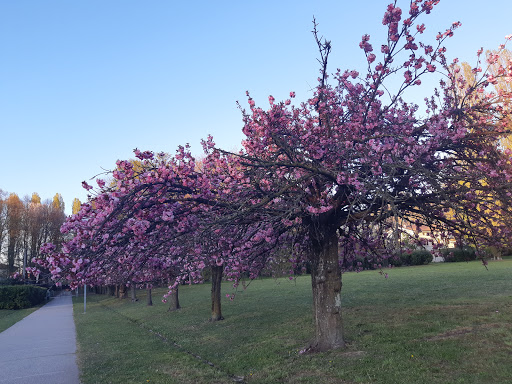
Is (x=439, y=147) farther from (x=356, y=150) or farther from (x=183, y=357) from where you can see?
(x=183, y=357)

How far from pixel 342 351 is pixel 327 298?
1045 millimetres

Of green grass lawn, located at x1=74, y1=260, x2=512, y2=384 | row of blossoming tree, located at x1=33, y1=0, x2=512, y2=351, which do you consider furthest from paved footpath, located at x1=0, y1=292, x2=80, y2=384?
row of blossoming tree, located at x1=33, y1=0, x2=512, y2=351

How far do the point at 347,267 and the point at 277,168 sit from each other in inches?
210

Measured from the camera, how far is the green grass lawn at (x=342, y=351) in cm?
669

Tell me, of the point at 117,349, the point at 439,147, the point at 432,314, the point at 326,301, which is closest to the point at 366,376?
the point at 326,301

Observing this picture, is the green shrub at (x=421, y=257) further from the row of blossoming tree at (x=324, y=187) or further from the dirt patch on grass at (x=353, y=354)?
the dirt patch on grass at (x=353, y=354)

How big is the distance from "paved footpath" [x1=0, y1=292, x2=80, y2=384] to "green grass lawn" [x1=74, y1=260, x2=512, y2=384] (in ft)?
1.23

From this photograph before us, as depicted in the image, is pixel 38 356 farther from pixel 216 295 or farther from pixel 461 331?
pixel 461 331

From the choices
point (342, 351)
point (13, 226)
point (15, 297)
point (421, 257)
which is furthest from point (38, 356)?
point (13, 226)

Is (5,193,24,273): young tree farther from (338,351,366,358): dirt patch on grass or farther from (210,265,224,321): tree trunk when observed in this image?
(338,351,366,358): dirt patch on grass

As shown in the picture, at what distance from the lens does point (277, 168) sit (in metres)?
8.16

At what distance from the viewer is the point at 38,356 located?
35.8ft

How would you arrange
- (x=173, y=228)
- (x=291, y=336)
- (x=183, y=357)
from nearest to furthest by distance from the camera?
(x=173, y=228)
(x=183, y=357)
(x=291, y=336)

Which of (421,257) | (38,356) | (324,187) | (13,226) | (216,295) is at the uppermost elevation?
(13,226)
